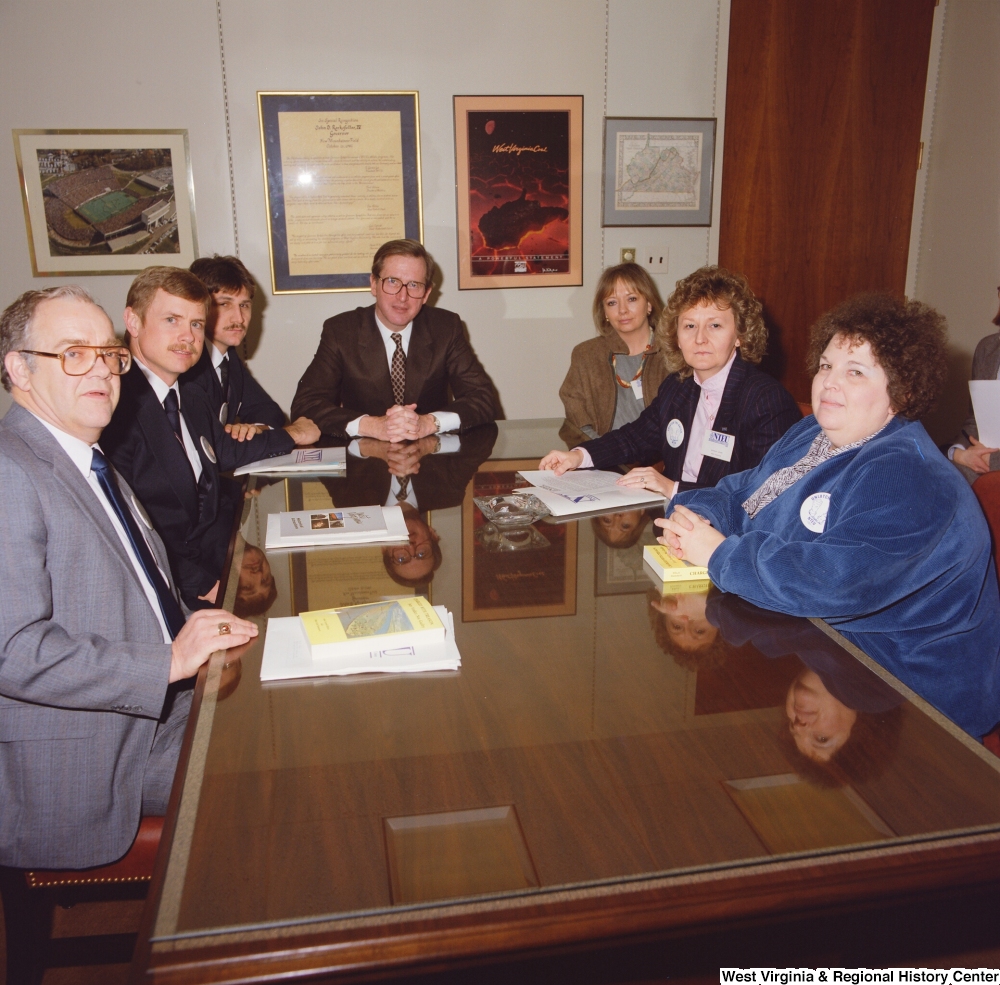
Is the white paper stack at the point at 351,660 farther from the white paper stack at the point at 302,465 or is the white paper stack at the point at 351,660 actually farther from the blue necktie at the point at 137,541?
the white paper stack at the point at 302,465

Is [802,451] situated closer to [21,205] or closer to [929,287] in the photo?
[929,287]

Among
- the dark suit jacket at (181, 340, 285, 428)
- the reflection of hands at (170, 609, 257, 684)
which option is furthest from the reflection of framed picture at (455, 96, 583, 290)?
the reflection of hands at (170, 609, 257, 684)

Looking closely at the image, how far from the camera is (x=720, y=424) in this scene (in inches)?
97.5

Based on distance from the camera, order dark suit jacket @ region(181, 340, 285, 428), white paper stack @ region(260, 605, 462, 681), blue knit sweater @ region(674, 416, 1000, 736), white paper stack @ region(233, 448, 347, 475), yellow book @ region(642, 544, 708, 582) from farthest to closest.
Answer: dark suit jacket @ region(181, 340, 285, 428)
white paper stack @ region(233, 448, 347, 475)
yellow book @ region(642, 544, 708, 582)
blue knit sweater @ region(674, 416, 1000, 736)
white paper stack @ region(260, 605, 462, 681)

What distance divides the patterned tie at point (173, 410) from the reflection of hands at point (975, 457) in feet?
9.38

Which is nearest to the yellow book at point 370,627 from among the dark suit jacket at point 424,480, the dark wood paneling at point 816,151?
the dark suit jacket at point 424,480

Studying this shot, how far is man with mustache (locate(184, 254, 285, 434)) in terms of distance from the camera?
3.14 meters

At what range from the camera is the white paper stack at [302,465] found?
256cm

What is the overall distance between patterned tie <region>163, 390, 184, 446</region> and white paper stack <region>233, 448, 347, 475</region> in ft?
0.85

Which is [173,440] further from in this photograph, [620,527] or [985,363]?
[985,363]

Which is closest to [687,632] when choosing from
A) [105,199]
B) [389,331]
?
[389,331]

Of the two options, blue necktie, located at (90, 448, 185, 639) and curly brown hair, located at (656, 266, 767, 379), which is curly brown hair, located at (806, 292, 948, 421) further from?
blue necktie, located at (90, 448, 185, 639)

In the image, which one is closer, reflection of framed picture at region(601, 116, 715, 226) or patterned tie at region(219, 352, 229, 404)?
patterned tie at region(219, 352, 229, 404)

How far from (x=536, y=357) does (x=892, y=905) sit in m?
3.80
